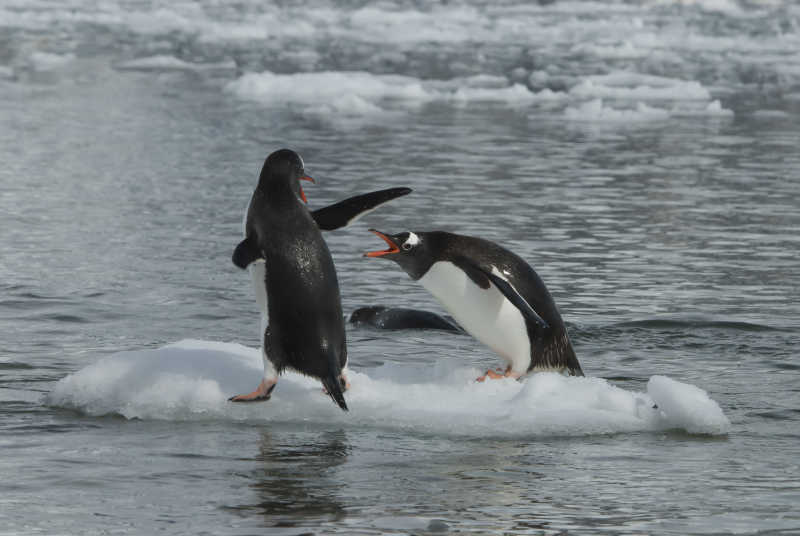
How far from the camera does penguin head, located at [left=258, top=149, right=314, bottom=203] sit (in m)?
6.30

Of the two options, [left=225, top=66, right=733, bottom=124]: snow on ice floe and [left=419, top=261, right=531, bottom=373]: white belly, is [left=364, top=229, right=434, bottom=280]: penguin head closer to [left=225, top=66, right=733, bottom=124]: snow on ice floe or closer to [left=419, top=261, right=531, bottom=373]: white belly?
[left=419, top=261, right=531, bottom=373]: white belly

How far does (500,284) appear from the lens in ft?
22.1

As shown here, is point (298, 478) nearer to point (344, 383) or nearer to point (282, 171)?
point (344, 383)

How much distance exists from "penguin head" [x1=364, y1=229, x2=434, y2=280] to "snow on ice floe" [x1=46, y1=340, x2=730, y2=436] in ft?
1.73

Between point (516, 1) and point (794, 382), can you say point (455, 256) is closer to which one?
point (794, 382)

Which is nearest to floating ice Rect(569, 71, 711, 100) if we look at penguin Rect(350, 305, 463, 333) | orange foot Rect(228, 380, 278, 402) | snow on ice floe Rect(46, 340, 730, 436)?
penguin Rect(350, 305, 463, 333)

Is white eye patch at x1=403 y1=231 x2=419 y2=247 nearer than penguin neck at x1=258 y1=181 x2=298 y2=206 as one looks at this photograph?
No

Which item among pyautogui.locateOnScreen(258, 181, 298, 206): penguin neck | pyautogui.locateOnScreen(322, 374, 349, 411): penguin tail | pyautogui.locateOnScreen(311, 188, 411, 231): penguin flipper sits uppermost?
pyautogui.locateOnScreen(258, 181, 298, 206): penguin neck

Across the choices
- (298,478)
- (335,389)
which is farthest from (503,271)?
(298,478)

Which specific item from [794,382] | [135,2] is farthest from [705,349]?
[135,2]

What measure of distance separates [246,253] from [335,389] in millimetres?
689

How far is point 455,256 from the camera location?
6938 millimetres

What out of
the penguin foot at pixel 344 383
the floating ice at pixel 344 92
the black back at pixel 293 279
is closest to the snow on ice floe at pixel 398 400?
the penguin foot at pixel 344 383

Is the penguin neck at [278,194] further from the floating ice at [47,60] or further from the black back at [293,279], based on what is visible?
the floating ice at [47,60]
